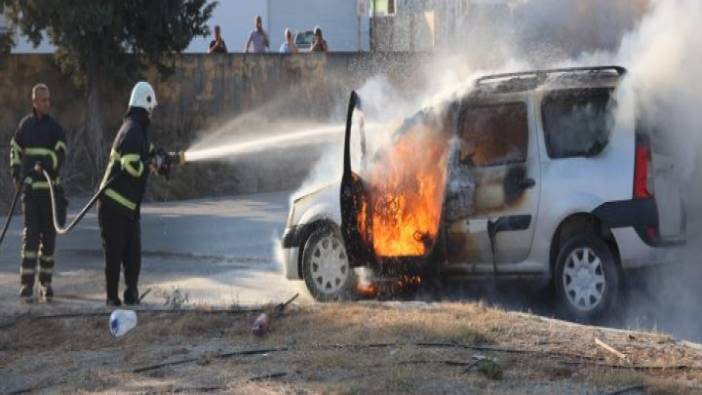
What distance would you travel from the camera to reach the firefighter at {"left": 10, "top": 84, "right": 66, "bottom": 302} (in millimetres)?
10359

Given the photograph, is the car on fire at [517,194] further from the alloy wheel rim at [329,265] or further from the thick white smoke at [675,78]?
the thick white smoke at [675,78]

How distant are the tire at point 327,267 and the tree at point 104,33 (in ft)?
31.9

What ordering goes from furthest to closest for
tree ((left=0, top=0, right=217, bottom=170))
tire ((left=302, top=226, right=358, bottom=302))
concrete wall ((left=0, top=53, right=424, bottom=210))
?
1. concrete wall ((left=0, top=53, right=424, bottom=210))
2. tree ((left=0, top=0, right=217, bottom=170))
3. tire ((left=302, top=226, right=358, bottom=302))

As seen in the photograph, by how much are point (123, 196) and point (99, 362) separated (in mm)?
2170

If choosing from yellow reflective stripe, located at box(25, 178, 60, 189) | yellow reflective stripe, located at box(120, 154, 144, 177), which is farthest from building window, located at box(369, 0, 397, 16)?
yellow reflective stripe, located at box(120, 154, 144, 177)

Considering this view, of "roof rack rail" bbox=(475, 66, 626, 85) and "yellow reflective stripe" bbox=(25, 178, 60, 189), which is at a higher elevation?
"roof rack rail" bbox=(475, 66, 626, 85)

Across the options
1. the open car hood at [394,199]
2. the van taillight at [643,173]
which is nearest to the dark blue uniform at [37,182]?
the open car hood at [394,199]

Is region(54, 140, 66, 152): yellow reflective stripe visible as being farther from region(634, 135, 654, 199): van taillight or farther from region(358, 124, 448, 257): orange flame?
region(634, 135, 654, 199): van taillight

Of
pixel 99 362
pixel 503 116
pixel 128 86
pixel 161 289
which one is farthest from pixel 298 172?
pixel 99 362

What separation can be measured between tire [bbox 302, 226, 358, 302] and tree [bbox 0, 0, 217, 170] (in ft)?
31.9

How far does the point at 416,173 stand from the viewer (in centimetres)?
987

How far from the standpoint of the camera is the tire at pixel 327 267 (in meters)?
10.1

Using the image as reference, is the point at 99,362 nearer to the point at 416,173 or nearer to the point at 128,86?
the point at 416,173

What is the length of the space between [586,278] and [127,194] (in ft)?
11.9
